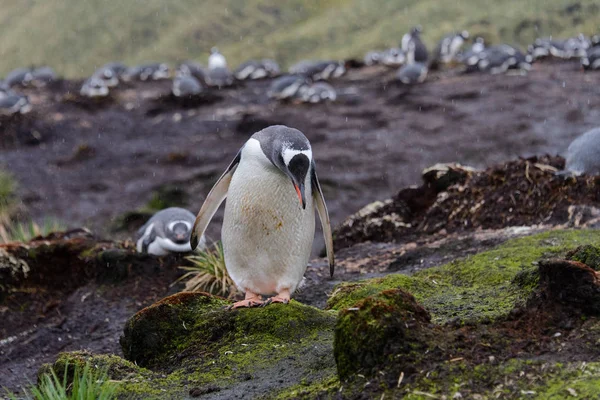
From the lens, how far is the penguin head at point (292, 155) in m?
4.32

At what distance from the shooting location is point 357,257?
784 cm

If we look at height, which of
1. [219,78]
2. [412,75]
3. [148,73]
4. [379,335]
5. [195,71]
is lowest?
[379,335]

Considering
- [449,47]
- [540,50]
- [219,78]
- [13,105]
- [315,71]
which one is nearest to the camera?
[13,105]

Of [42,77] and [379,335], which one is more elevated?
[42,77]

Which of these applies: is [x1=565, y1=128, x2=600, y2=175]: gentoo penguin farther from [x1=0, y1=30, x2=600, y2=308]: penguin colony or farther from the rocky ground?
the rocky ground

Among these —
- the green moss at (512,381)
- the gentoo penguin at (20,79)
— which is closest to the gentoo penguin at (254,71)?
the gentoo penguin at (20,79)

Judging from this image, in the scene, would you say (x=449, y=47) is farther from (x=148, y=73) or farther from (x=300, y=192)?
(x=300, y=192)

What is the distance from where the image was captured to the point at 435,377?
2.82 metres

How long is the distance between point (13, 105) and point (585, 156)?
52.0 feet

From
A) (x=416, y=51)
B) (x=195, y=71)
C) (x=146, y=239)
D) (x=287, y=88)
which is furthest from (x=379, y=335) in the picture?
(x=195, y=71)

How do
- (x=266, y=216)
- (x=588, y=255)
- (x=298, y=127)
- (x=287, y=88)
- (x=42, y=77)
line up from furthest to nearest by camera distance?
1. (x=42, y=77)
2. (x=287, y=88)
3. (x=298, y=127)
4. (x=266, y=216)
5. (x=588, y=255)

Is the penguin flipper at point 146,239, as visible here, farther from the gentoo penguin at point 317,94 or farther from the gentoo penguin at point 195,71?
the gentoo penguin at point 195,71

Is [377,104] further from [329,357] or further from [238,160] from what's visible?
[329,357]

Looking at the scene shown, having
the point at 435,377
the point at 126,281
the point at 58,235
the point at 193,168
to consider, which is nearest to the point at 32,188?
the point at 193,168
